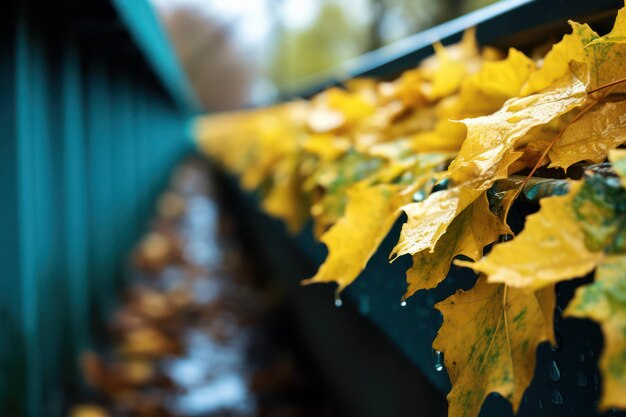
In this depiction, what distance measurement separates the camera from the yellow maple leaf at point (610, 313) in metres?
0.31

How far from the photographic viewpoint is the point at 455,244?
605 mm

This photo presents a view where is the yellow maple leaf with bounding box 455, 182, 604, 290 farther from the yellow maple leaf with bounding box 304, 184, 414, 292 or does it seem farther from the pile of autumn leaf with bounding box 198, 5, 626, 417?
the yellow maple leaf with bounding box 304, 184, 414, 292

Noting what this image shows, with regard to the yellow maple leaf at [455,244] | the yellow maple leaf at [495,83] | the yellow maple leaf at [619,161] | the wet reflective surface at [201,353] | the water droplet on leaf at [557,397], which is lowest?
the wet reflective surface at [201,353]

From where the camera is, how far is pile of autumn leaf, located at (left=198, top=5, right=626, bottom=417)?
1.27 ft

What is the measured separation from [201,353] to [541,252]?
242cm

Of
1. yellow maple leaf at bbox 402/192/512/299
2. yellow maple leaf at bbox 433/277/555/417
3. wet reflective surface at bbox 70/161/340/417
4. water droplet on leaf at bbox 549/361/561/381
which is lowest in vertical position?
wet reflective surface at bbox 70/161/340/417

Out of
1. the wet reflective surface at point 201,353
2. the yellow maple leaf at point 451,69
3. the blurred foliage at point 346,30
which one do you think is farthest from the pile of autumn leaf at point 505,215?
the blurred foliage at point 346,30

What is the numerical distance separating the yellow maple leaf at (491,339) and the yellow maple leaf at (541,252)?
0.05 m

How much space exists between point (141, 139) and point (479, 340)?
6052 millimetres

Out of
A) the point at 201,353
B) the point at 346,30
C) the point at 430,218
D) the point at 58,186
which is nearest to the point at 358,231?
the point at 430,218

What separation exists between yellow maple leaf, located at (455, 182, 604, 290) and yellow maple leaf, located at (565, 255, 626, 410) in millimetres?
26

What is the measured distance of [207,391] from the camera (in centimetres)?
227

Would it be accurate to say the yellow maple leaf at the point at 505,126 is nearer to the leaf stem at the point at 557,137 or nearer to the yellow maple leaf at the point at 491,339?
the leaf stem at the point at 557,137

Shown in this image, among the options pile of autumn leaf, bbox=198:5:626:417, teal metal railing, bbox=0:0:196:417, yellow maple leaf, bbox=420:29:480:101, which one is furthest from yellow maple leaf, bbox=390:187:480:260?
teal metal railing, bbox=0:0:196:417
